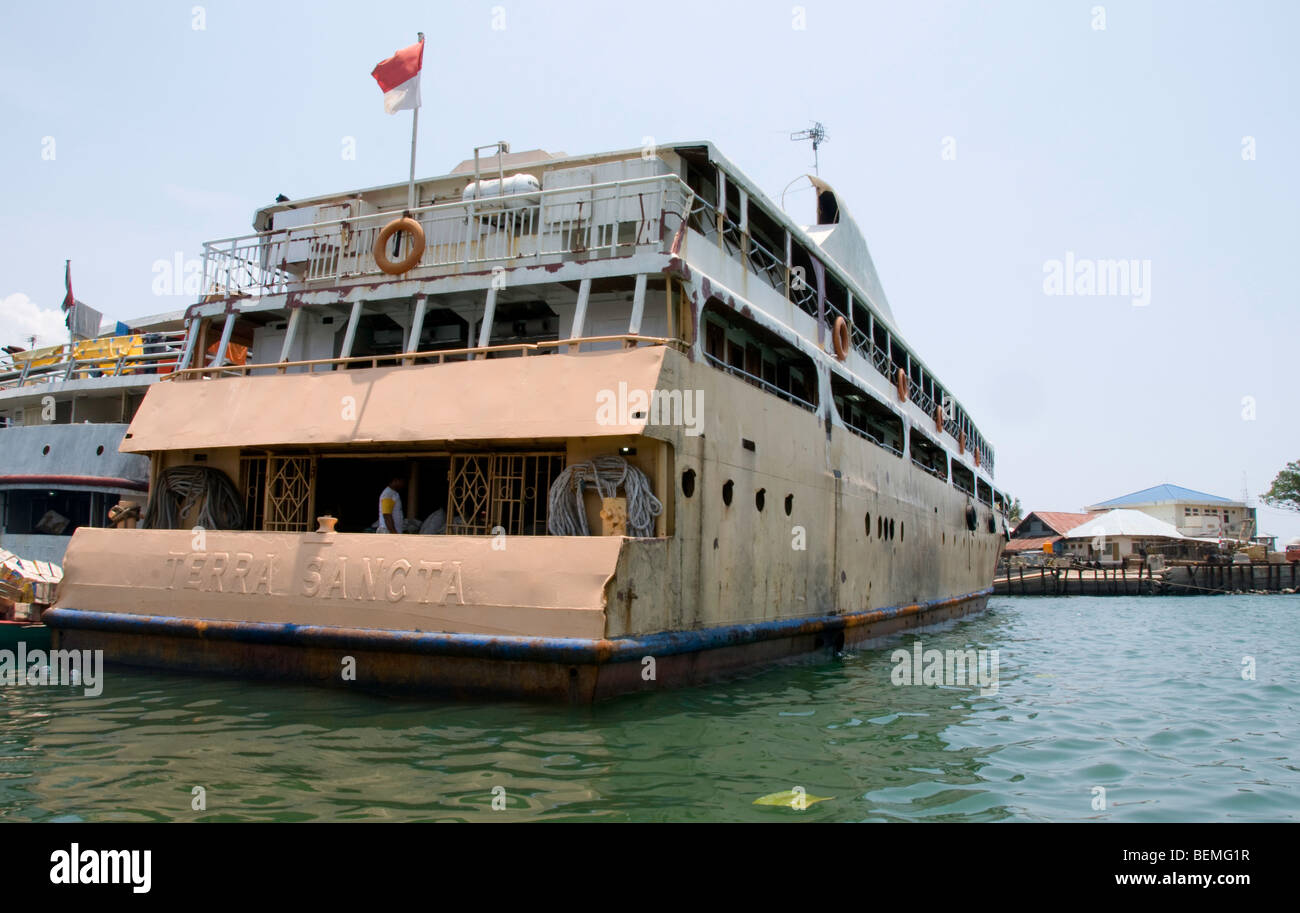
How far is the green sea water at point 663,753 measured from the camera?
5.33m

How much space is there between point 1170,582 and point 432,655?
4277 cm

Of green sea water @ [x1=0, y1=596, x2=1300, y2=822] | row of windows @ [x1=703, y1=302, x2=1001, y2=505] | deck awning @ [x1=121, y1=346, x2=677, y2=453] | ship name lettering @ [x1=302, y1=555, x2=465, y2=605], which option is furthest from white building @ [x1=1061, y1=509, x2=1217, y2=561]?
ship name lettering @ [x1=302, y1=555, x2=465, y2=605]

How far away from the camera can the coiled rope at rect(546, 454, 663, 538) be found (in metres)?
8.59

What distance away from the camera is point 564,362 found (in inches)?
349

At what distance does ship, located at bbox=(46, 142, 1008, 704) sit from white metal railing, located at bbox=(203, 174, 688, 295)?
0.06m

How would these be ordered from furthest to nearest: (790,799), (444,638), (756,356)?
(756,356) < (444,638) < (790,799)

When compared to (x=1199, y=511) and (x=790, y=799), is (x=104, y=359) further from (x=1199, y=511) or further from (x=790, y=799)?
(x=1199, y=511)

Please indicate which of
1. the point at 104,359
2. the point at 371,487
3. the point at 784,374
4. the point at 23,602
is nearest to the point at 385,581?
the point at 371,487

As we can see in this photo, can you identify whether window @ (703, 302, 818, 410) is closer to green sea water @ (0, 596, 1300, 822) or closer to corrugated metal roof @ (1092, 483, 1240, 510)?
green sea water @ (0, 596, 1300, 822)

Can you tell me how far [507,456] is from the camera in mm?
9289

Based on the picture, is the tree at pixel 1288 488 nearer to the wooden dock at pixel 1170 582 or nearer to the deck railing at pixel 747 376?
the wooden dock at pixel 1170 582
